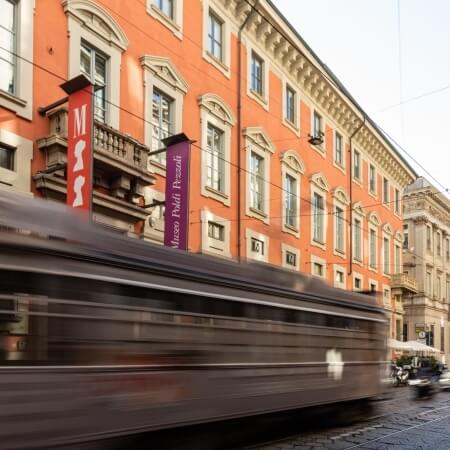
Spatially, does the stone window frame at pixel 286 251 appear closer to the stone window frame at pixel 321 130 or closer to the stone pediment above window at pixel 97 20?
the stone window frame at pixel 321 130

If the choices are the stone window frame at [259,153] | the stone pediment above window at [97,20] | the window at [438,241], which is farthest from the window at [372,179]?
the stone pediment above window at [97,20]

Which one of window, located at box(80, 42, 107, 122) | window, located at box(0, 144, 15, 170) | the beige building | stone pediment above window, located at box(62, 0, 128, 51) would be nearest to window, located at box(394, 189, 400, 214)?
the beige building

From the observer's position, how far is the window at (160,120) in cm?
1650

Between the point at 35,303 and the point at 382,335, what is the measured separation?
8606mm

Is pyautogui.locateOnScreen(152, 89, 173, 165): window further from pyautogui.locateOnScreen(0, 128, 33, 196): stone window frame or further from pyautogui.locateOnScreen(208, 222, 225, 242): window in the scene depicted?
pyautogui.locateOnScreen(0, 128, 33, 196): stone window frame

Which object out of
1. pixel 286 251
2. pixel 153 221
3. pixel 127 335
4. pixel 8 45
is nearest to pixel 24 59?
pixel 8 45

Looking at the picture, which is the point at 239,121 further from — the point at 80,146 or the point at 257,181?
the point at 80,146

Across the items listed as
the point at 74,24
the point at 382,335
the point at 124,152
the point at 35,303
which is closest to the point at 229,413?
the point at 35,303

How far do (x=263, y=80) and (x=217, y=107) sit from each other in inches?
148

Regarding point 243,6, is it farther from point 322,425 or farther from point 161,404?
point 161,404

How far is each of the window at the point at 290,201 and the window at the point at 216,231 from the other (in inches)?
183

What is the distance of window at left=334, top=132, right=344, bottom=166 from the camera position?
28.2 metres

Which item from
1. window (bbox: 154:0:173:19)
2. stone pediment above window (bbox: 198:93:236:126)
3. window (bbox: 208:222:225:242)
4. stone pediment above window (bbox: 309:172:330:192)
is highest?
window (bbox: 154:0:173:19)

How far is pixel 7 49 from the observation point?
41.2ft
